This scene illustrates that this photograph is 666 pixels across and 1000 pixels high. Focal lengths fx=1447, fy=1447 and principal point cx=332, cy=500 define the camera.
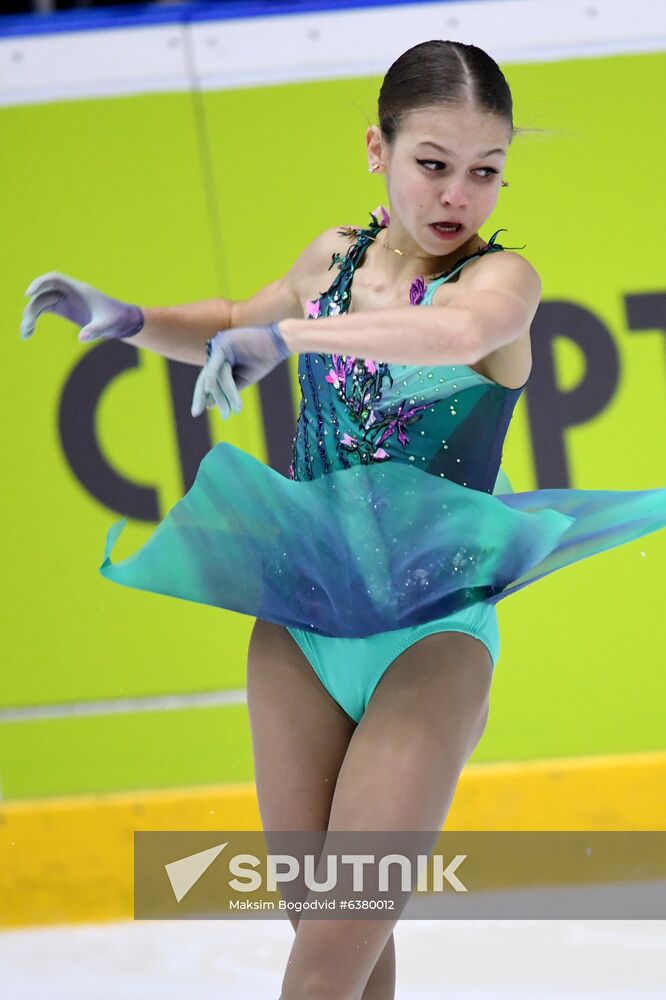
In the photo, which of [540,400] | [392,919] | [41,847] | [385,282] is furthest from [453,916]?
[385,282]

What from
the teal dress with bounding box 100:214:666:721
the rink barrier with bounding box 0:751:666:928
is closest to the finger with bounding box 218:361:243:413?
the teal dress with bounding box 100:214:666:721

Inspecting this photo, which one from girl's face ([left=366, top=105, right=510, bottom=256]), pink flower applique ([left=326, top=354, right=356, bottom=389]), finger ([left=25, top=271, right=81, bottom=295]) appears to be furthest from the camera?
finger ([left=25, top=271, right=81, bottom=295])

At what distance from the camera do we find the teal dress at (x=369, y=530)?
216 cm

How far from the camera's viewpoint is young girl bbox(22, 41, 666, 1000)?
6.57 ft

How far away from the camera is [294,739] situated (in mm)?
2164

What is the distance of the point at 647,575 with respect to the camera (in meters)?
3.90

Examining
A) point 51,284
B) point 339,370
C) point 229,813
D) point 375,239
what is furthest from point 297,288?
point 229,813

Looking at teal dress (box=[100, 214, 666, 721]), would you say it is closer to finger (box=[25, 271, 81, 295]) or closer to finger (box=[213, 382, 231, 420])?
finger (box=[213, 382, 231, 420])

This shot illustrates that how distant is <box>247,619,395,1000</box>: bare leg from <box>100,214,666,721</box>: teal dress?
30mm

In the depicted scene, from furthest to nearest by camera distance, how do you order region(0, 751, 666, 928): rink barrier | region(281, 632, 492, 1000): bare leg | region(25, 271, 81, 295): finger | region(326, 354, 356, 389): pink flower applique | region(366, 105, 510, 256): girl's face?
region(0, 751, 666, 928): rink barrier → region(25, 271, 81, 295): finger → region(326, 354, 356, 389): pink flower applique → region(366, 105, 510, 256): girl's face → region(281, 632, 492, 1000): bare leg

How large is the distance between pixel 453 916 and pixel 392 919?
184cm

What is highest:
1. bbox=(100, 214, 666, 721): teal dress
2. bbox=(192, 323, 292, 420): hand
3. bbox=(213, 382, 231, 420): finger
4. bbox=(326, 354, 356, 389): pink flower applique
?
bbox=(326, 354, 356, 389): pink flower applique

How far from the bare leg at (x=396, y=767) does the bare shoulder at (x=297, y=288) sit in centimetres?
65

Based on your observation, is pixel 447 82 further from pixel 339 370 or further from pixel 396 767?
pixel 396 767
